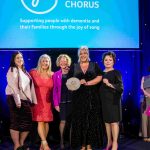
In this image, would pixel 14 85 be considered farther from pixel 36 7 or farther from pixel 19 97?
pixel 36 7

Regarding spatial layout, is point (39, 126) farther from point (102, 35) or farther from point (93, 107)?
point (102, 35)

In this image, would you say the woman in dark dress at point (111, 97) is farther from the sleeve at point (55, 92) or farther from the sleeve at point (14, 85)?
the sleeve at point (14, 85)

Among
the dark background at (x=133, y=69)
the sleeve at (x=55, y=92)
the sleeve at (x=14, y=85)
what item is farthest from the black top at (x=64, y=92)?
the dark background at (x=133, y=69)

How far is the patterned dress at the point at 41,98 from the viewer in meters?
5.28

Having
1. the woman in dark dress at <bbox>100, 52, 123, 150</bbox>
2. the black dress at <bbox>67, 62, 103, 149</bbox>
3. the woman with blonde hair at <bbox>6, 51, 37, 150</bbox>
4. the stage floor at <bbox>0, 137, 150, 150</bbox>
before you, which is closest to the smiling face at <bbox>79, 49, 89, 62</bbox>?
the black dress at <bbox>67, 62, 103, 149</bbox>

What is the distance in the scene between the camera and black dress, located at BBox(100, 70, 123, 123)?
5113 millimetres

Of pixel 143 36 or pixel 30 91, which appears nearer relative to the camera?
pixel 30 91

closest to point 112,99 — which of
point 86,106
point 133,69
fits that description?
point 86,106

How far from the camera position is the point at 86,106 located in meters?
5.18

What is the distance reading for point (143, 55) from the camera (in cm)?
703

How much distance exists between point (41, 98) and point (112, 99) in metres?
1.00

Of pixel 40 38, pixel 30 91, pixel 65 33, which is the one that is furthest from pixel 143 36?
pixel 30 91

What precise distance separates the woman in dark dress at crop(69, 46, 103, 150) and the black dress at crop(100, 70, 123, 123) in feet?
0.37

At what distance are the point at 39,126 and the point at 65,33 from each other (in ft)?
6.25
